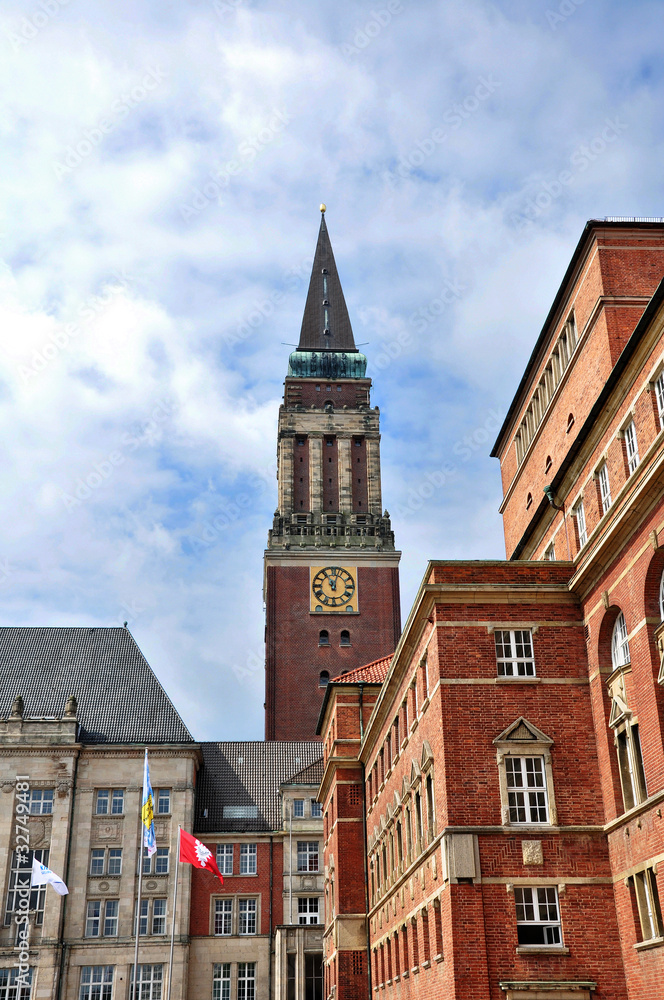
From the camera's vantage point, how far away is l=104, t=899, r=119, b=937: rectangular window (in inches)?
2638

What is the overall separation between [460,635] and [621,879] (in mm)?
Result: 7855

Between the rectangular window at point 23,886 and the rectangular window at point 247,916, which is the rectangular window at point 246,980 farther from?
the rectangular window at point 23,886

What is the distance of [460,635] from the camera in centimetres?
3206

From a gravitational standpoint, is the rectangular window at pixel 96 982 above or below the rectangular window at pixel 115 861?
below

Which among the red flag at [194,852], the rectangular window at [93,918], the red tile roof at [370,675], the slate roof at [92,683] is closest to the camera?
the red flag at [194,852]

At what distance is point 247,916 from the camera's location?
227 ft

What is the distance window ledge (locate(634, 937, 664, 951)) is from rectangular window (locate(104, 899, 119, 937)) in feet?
156

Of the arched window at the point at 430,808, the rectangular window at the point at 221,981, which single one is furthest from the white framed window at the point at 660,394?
the rectangular window at the point at 221,981

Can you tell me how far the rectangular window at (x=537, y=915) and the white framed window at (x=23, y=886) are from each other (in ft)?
150

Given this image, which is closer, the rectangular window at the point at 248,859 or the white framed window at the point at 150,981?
the white framed window at the point at 150,981

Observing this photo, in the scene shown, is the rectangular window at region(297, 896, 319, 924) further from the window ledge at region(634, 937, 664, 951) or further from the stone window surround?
the window ledge at region(634, 937, 664, 951)

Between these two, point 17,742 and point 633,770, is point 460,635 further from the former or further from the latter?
point 17,742

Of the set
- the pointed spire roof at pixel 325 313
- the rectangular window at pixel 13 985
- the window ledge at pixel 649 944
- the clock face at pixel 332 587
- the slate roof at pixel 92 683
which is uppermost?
the pointed spire roof at pixel 325 313

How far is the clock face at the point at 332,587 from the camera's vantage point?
9462 centimetres
